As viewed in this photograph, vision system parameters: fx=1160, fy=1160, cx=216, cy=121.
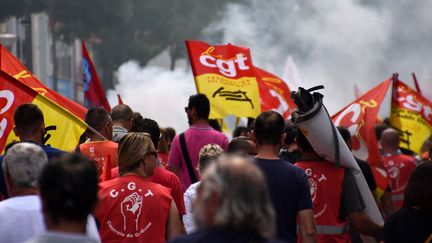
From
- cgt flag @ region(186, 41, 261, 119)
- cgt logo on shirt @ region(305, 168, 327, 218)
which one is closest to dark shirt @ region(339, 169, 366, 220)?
cgt logo on shirt @ region(305, 168, 327, 218)

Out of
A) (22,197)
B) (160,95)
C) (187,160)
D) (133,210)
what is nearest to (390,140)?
(187,160)

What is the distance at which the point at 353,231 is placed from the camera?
790 centimetres

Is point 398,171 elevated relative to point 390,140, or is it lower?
lower

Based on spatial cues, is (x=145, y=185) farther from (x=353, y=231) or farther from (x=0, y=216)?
(x=353, y=231)

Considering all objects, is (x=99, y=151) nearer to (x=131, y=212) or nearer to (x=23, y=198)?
(x=131, y=212)

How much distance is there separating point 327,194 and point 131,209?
4.77 ft

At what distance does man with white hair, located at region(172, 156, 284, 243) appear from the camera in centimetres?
400

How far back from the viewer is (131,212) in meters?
6.32

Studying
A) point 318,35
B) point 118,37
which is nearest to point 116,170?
point 118,37

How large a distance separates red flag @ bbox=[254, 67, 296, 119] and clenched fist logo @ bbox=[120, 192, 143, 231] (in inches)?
303

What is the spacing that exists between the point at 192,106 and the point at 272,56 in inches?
1557

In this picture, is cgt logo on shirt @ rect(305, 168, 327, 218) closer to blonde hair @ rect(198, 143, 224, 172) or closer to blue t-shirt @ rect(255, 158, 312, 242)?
Answer: blonde hair @ rect(198, 143, 224, 172)

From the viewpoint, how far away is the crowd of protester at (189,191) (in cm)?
407

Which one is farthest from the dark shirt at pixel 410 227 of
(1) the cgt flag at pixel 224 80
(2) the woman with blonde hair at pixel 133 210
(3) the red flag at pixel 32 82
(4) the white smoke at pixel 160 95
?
(4) the white smoke at pixel 160 95
